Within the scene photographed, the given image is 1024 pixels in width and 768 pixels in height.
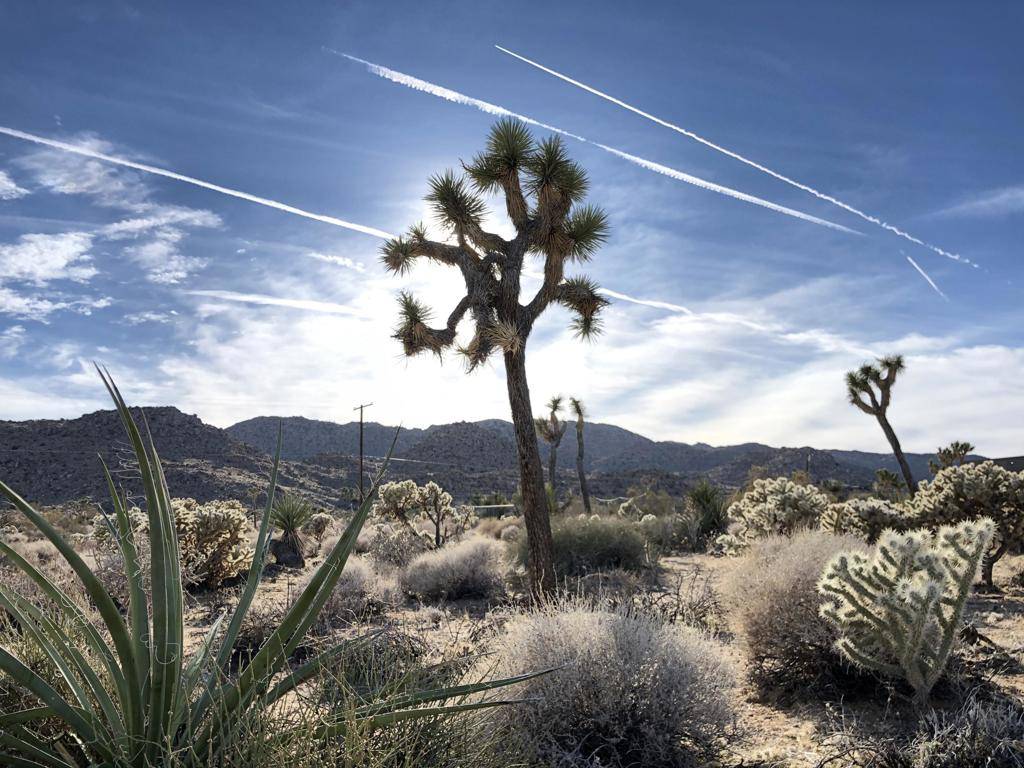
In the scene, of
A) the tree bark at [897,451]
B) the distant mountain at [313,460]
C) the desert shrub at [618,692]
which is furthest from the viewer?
the distant mountain at [313,460]

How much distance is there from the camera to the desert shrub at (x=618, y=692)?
453 centimetres

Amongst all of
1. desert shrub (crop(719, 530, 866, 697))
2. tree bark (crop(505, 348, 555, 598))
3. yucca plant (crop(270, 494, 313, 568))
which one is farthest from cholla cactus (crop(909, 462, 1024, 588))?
yucca plant (crop(270, 494, 313, 568))

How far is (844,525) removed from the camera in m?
12.1

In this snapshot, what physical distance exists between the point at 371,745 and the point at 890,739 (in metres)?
3.66

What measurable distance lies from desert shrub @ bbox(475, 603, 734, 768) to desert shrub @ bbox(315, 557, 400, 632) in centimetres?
471

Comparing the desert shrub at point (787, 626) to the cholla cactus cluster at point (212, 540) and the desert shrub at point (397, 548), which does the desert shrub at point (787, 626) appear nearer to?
the desert shrub at point (397, 548)

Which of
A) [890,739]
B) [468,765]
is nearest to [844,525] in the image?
[890,739]

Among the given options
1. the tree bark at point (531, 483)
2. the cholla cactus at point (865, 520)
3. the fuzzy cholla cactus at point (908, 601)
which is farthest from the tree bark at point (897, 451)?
the fuzzy cholla cactus at point (908, 601)

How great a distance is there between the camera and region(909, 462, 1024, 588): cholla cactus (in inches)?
406

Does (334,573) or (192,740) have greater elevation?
(334,573)

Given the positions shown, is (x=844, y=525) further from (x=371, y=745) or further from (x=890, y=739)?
(x=371, y=745)

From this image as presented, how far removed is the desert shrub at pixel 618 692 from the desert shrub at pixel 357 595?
4706mm

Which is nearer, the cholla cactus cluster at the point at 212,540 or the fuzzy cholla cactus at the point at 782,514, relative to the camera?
the cholla cactus cluster at the point at 212,540

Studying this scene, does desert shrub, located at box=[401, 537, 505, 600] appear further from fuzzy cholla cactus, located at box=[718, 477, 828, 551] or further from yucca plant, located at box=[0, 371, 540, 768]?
yucca plant, located at box=[0, 371, 540, 768]
